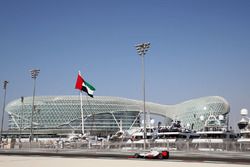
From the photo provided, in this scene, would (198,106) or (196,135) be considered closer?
(196,135)

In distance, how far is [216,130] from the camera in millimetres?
83062

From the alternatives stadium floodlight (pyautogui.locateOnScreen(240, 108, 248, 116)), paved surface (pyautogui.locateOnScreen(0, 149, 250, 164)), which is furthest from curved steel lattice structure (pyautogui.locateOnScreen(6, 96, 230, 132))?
paved surface (pyautogui.locateOnScreen(0, 149, 250, 164))

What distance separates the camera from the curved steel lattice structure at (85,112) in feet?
574

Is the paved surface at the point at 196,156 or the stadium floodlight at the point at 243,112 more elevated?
the stadium floodlight at the point at 243,112

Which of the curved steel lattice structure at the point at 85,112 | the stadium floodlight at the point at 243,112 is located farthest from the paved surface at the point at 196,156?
the curved steel lattice structure at the point at 85,112

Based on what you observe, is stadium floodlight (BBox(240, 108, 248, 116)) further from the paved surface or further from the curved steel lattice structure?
the curved steel lattice structure

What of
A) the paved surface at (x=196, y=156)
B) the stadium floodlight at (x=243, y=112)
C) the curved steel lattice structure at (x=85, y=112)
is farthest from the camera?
the curved steel lattice structure at (x=85, y=112)

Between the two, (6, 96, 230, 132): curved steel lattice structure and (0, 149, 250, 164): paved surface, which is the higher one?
(6, 96, 230, 132): curved steel lattice structure

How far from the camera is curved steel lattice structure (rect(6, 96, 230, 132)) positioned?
6885 inches

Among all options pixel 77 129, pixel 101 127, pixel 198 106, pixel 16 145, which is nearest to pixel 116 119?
pixel 101 127

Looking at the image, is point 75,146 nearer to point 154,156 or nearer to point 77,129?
point 154,156

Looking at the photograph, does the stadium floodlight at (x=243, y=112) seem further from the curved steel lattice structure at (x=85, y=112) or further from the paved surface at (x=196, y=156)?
the curved steel lattice structure at (x=85, y=112)

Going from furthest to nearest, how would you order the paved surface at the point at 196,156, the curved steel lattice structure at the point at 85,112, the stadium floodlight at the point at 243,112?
the curved steel lattice structure at the point at 85,112
the stadium floodlight at the point at 243,112
the paved surface at the point at 196,156

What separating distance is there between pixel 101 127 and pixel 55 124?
27748mm
